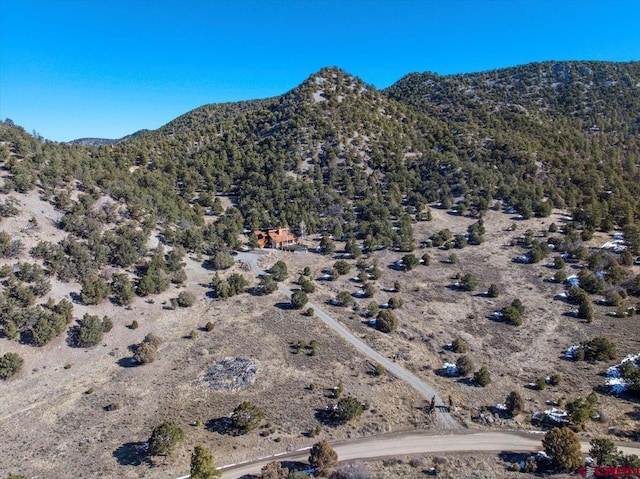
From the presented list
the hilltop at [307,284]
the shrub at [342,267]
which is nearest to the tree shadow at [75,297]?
the hilltop at [307,284]

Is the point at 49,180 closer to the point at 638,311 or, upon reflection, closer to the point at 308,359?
the point at 308,359

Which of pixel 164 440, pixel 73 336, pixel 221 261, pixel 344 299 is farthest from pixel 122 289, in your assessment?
pixel 344 299

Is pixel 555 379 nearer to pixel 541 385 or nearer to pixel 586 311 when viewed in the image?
pixel 541 385

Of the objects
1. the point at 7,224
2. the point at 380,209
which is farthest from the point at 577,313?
the point at 7,224

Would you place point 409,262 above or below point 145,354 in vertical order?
above

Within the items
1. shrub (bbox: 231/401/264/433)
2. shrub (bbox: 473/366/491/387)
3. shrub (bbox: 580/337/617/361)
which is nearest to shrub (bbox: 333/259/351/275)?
shrub (bbox: 473/366/491/387)
